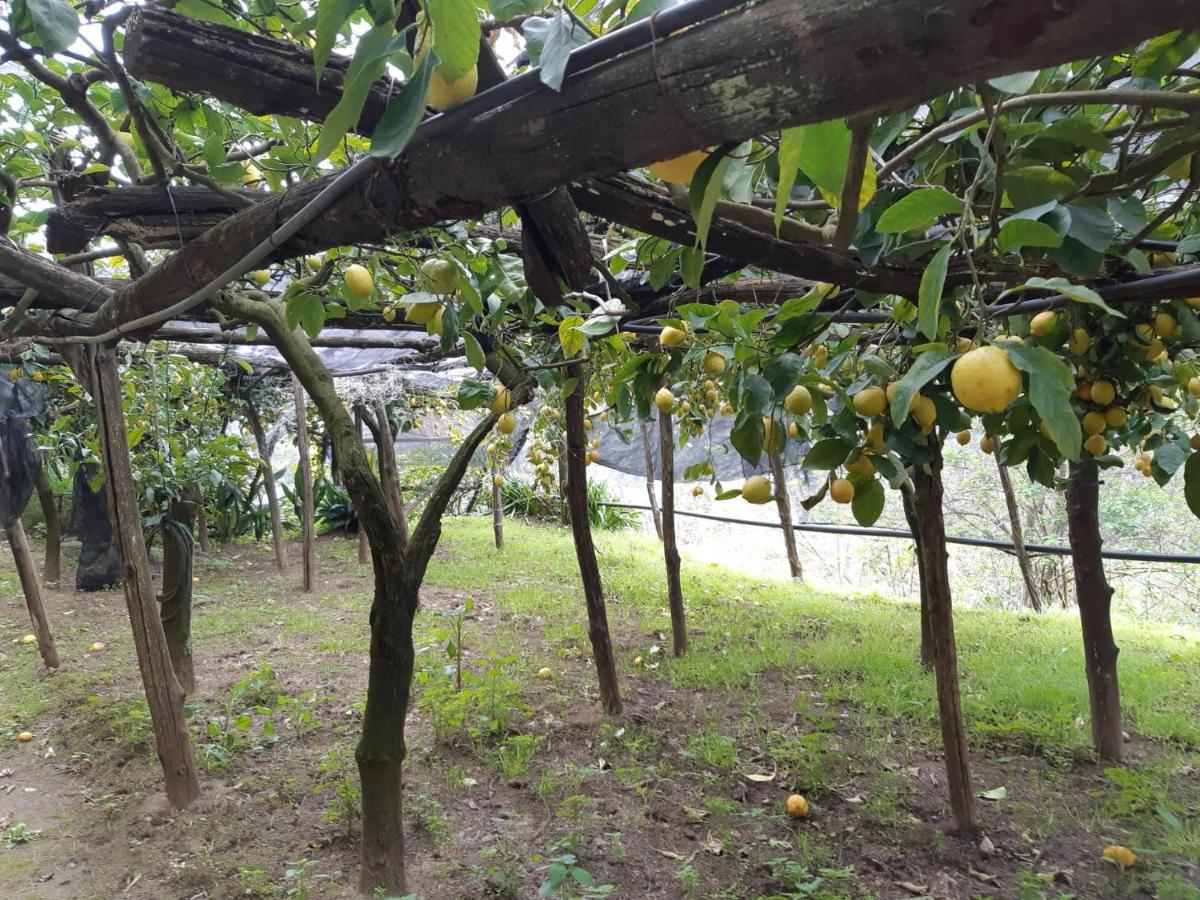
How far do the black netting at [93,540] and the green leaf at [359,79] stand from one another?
6072 mm

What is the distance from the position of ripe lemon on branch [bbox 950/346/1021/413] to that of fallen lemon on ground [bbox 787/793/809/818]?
6.40ft

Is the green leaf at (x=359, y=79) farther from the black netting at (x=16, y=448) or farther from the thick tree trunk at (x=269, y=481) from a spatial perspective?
the thick tree trunk at (x=269, y=481)

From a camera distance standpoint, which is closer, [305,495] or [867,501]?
[867,501]

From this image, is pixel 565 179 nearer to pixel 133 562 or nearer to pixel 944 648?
pixel 944 648

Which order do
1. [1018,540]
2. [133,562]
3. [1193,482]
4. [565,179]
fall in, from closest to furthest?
[565,179], [1193,482], [133,562], [1018,540]

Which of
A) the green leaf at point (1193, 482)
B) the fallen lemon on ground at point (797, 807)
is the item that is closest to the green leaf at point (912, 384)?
the green leaf at point (1193, 482)

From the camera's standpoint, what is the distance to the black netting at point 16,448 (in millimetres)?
4039

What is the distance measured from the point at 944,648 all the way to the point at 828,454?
125 cm

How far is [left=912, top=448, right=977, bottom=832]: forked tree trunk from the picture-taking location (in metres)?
2.19

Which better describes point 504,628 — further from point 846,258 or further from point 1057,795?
point 846,258

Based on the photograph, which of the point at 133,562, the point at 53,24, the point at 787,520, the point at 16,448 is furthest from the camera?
the point at 787,520

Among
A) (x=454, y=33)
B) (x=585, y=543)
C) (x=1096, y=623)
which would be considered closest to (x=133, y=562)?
(x=585, y=543)

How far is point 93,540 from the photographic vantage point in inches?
224

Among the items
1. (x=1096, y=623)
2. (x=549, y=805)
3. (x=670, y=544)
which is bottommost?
(x=549, y=805)
